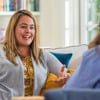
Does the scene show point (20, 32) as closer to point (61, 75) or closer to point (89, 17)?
point (61, 75)

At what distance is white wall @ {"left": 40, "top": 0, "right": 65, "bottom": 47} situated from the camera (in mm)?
3593

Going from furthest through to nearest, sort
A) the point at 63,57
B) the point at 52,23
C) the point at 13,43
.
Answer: the point at 52,23 → the point at 63,57 → the point at 13,43

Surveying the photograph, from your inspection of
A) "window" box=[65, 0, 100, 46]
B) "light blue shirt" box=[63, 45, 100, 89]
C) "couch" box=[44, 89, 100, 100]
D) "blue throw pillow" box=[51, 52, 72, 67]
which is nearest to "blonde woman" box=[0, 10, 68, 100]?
"blue throw pillow" box=[51, 52, 72, 67]

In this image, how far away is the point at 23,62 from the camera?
2400 millimetres

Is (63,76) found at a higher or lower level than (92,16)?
lower

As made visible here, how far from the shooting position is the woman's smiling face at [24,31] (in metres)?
2.47

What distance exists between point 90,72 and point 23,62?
4.01 ft

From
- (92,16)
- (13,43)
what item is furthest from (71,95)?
(92,16)

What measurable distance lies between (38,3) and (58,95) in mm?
2786

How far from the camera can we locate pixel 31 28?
2527 mm

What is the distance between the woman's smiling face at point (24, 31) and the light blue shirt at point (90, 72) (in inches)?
48.4

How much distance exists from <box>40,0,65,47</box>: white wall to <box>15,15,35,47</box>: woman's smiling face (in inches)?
44.0

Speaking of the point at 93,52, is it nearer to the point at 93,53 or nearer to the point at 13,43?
the point at 93,53

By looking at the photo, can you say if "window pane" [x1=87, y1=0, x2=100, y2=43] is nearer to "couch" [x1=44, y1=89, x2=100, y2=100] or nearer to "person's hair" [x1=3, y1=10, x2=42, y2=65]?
"person's hair" [x1=3, y1=10, x2=42, y2=65]
